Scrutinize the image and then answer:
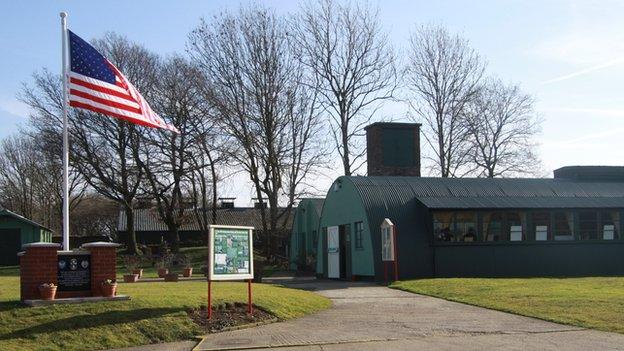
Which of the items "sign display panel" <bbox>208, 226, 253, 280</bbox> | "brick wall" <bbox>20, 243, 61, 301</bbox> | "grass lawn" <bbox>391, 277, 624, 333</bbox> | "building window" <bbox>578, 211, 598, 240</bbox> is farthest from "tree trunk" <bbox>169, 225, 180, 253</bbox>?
"brick wall" <bbox>20, 243, 61, 301</bbox>

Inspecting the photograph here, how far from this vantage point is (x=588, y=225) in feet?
92.6

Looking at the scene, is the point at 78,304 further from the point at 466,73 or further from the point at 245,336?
the point at 466,73

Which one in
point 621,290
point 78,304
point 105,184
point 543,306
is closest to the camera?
point 78,304

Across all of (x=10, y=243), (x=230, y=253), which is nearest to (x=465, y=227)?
(x=230, y=253)

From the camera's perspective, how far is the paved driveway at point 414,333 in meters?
10.6

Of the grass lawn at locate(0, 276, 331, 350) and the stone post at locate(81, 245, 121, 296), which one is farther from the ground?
the stone post at locate(81, 245, 121, 296)

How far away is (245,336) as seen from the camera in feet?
37.6

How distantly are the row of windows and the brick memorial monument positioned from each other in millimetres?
15326

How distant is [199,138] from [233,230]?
30852mm

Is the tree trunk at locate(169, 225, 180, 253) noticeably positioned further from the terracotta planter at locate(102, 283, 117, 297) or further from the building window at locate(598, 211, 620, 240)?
the terracotta planter at locate(102, 283, 117, 297)

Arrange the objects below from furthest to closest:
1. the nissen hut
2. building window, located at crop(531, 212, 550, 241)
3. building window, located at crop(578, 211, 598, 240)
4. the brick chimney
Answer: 1. the brick chimney
2. building window, located at crop(578, 211, 598, 240)
3. building window, located at crop(531, 212, 550, 241)
4. the nissen hut

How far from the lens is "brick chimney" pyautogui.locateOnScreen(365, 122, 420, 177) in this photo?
31859mm

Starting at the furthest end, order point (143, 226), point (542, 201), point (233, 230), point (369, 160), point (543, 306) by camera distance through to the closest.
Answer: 1. point (143, 226)
2. point (369, 160)
3. point (542, 201)
4. point (543, 306)
5. point (233, 230)

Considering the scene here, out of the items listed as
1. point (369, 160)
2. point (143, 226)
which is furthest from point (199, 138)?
point (143, 226)
